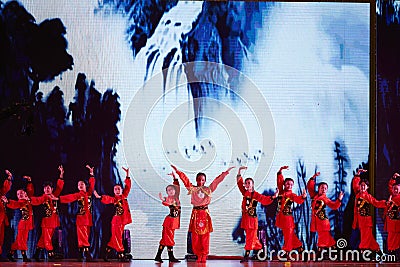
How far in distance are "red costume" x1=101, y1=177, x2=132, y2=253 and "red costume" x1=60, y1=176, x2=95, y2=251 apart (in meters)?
0.21

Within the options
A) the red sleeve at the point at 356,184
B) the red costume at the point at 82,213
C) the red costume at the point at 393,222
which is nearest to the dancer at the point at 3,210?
the red costume at the point at 82,213

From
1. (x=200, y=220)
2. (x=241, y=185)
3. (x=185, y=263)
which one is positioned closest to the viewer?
(x=200, y=220)

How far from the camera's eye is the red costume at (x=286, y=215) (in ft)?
34.0

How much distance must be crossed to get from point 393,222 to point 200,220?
2243 mm

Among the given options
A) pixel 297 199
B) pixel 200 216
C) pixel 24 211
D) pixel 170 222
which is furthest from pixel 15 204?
pixel 297 199

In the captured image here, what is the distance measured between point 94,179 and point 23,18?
211cm

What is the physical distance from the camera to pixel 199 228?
10023mm

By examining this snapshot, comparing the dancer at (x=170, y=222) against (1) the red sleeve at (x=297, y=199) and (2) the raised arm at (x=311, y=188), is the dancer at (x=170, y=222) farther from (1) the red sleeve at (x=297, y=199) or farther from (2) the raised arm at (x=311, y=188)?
(2) the raised arm at (x=311, y=188)

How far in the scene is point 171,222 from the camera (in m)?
10.3

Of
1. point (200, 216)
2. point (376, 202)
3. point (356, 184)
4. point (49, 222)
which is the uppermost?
point (356, 184)

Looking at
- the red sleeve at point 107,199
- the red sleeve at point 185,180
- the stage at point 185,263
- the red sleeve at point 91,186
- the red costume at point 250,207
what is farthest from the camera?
the red sleeve at point 91,186

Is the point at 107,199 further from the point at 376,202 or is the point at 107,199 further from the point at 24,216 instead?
the point at 376,202

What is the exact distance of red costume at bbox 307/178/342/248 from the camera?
10406 millimetres

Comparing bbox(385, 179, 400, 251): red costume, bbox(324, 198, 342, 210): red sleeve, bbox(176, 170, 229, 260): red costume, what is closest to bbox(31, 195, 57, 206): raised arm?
bbox(176, 170, 229, 260): red costume
